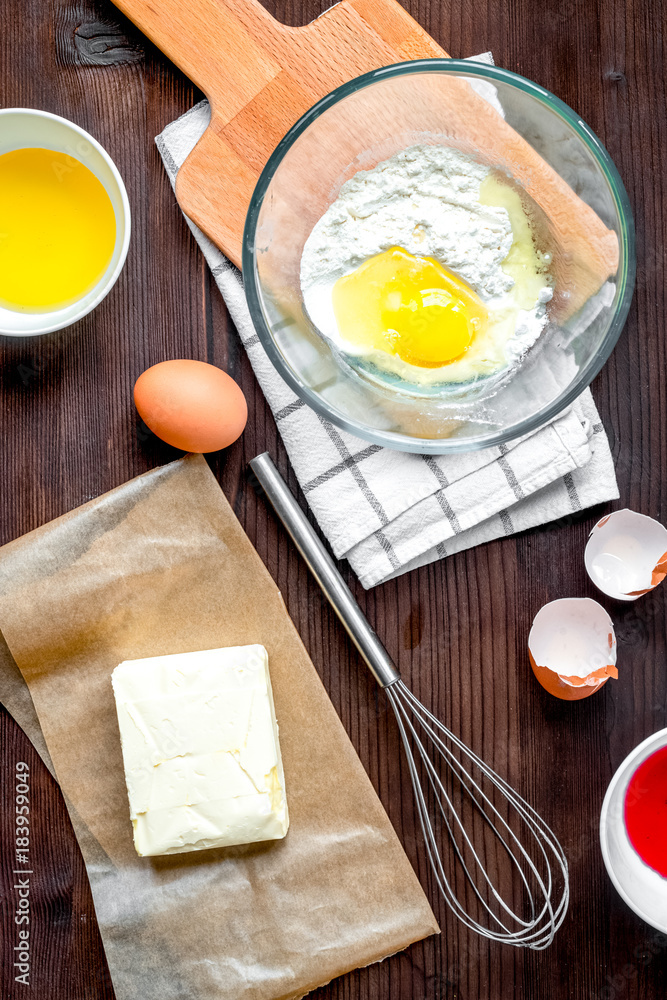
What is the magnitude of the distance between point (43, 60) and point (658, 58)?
789mm

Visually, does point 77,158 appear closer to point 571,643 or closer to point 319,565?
point 319,565

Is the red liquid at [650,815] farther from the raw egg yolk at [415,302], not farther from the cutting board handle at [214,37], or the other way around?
the cutting board handle at [214,37]

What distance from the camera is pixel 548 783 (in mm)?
948

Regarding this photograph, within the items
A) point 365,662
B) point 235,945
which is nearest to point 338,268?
point 365,662

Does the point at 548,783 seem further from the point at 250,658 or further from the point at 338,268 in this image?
the point at 338,268

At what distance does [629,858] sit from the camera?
0.88m

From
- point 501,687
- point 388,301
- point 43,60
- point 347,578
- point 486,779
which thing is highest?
point 43,60

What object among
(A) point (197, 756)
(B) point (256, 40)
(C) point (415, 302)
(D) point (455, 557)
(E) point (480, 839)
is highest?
(B) point (256, 40)

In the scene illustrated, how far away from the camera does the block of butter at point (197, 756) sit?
2.86 feet

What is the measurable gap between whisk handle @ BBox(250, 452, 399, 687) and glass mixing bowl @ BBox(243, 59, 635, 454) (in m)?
0.13

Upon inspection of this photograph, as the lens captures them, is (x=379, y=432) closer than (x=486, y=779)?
Yes

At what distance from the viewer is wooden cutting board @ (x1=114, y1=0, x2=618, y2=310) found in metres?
0.88

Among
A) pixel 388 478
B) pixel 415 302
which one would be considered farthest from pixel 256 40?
pixel 388 478

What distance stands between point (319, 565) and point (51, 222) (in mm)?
527
